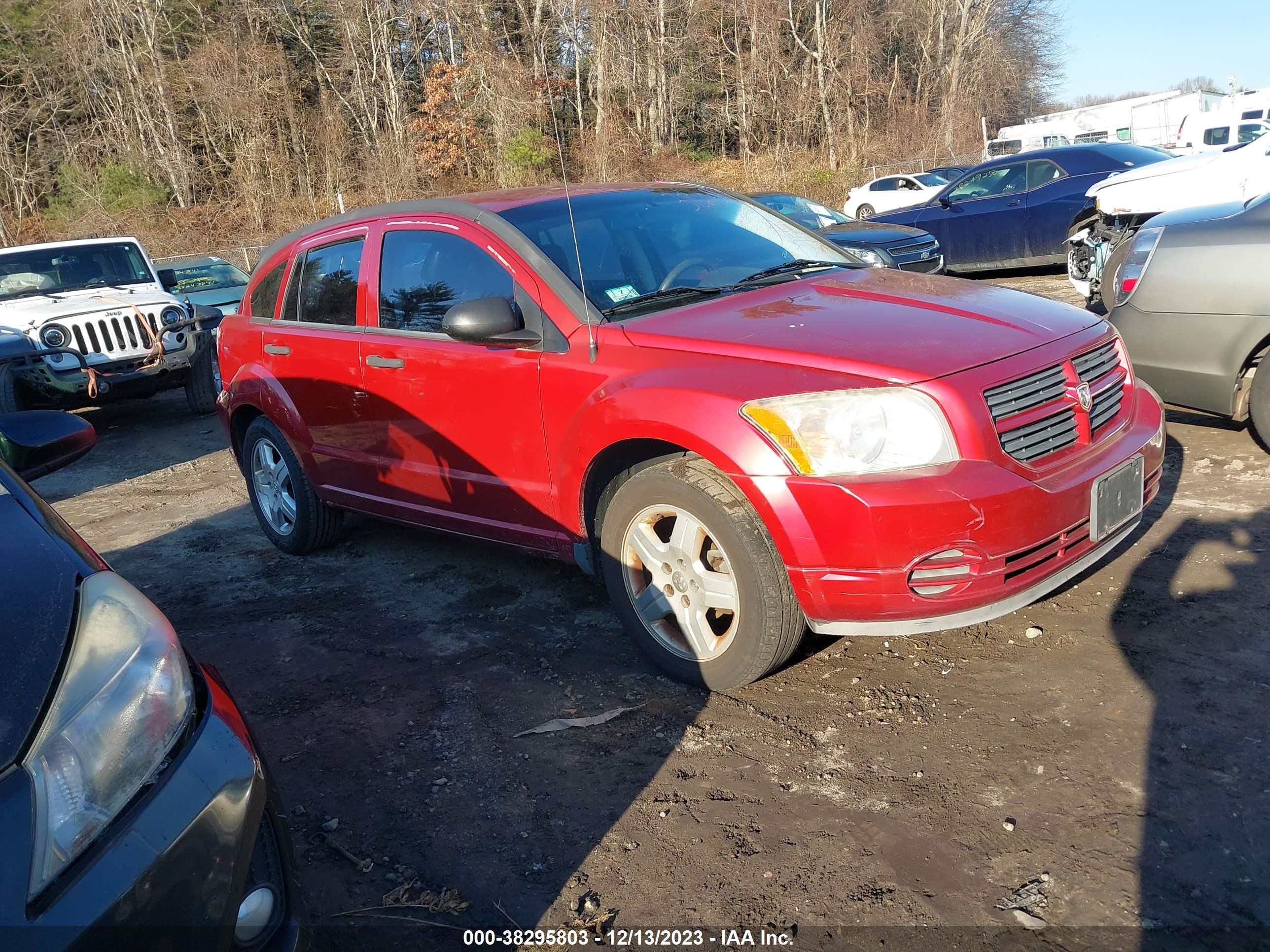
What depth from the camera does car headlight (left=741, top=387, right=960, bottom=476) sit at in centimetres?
295

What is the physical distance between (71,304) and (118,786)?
948cm

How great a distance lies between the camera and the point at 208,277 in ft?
48.2

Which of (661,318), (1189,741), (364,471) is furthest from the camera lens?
(364,471)

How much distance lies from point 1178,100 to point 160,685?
4425cm

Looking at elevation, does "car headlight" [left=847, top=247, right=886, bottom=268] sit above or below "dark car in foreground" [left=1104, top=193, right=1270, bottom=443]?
above

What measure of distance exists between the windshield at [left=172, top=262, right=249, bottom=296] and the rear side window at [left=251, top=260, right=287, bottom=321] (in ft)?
31.4

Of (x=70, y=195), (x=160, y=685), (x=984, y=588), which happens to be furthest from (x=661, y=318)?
(x=70, y=195)

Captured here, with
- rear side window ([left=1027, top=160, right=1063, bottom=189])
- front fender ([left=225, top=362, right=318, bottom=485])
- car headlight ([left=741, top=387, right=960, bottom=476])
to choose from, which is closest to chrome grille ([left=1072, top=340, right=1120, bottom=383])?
car headlight ([left=741, top=387, right=960, bottom=476])

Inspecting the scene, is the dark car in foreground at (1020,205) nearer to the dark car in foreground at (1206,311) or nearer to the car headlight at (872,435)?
the dark car in foreground at (1206,311)

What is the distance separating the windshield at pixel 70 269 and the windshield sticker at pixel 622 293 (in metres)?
8.60

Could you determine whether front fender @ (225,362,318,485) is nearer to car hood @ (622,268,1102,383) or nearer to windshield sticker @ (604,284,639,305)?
windshield sticker @ (604,284,639,305)

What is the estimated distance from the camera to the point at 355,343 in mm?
4582

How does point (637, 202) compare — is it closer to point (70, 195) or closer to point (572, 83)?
point (572, 83)

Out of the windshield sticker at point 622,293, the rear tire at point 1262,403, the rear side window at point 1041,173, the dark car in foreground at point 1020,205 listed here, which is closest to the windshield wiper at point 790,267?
the windshield sticker at point 622,293
